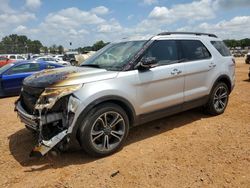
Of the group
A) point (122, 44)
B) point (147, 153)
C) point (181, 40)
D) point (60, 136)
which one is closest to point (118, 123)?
point (147, 153)

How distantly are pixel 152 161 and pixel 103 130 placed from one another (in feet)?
2.84

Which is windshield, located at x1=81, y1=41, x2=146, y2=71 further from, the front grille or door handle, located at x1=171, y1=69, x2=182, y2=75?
the front grille

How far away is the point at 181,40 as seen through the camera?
18.0ft

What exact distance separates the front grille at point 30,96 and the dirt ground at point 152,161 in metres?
0.75

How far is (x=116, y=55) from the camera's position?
5.05 m

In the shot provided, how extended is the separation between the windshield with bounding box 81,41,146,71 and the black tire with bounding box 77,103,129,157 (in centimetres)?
76

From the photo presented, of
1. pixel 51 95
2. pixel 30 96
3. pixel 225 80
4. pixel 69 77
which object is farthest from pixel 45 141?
pixel 225 80

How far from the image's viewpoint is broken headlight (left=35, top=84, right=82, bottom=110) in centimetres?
382

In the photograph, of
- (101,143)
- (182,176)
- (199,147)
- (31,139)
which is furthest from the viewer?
(31,139)

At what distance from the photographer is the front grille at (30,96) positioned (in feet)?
13.5

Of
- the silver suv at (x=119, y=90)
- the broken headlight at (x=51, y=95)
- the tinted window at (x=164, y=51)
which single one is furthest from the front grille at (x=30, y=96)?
the tinted window at (x=164, y=51)

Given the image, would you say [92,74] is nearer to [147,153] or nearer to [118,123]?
[118,123]

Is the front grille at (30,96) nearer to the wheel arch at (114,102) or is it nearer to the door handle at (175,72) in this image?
the wheel arch at (114,102)

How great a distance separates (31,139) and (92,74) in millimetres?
1908
